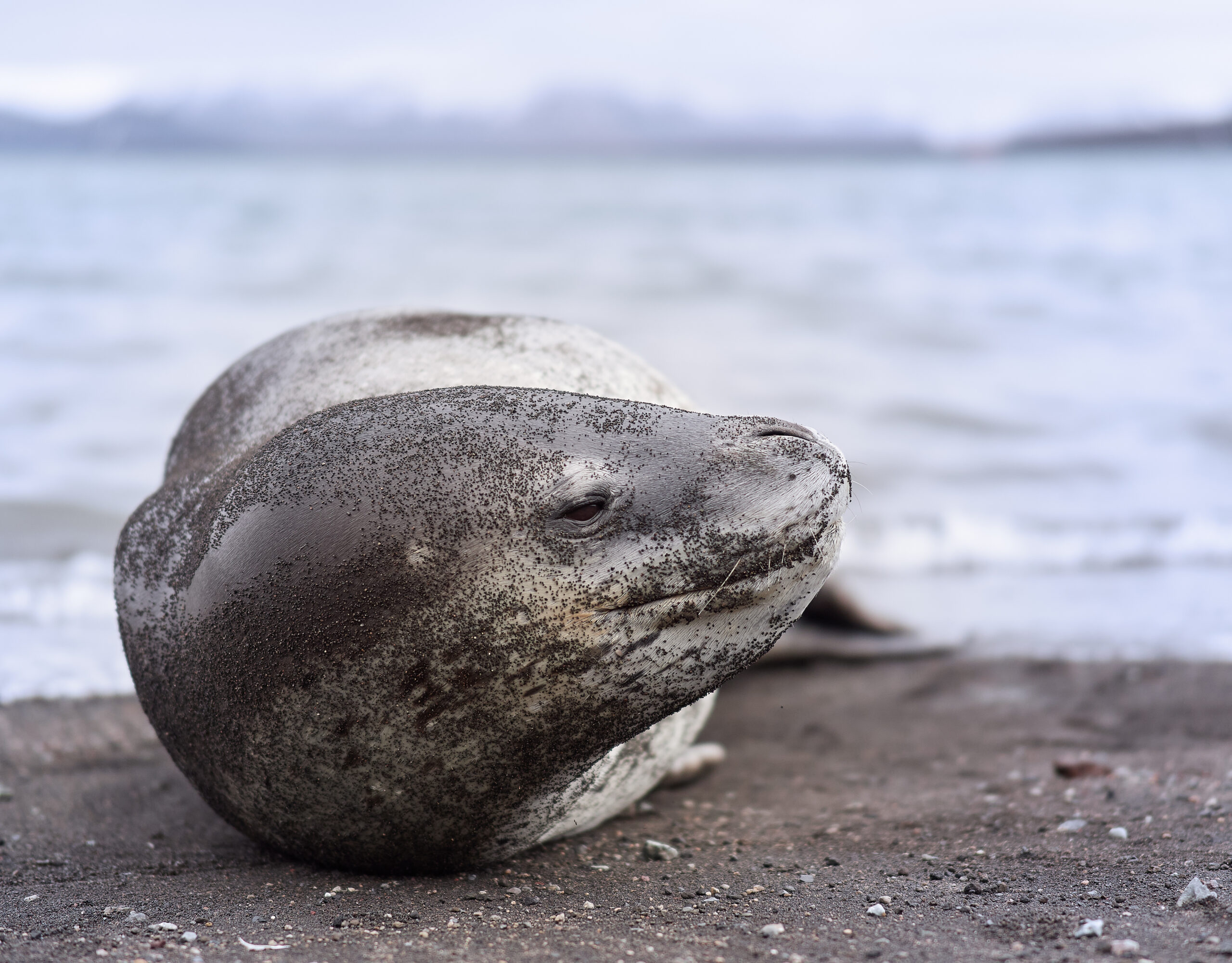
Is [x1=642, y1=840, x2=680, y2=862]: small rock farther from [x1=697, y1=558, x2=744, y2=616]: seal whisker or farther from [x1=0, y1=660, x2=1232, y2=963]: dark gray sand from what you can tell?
[x1=697, y1=558, x2=744, y2=616]: seal whisker

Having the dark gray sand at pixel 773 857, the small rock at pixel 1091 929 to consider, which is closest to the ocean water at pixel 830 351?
the dark gray sand at pixel 773 857

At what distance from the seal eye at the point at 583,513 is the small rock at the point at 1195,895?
1.59m

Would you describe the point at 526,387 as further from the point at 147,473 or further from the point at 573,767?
the point at 147,473

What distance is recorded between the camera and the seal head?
2471mm

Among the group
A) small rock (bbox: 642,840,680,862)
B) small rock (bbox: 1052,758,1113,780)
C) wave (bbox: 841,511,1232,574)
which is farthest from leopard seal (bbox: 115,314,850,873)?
wave (bbox: 841,511,1232,574)

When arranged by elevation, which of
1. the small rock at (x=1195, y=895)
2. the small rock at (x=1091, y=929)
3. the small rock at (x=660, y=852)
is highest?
the small rock at (x=1091, y=929)

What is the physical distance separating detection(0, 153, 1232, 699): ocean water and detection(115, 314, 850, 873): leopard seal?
2.67 metres

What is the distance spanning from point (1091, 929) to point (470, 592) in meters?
1.50

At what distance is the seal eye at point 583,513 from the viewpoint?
2520 millimetres

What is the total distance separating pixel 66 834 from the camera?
348 cm

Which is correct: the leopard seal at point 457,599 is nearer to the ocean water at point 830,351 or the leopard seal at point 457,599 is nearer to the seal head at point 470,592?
the seal head at point 470,592

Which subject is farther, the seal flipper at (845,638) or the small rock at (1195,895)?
the seal flipper at (845,638)

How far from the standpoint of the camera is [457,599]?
245 cm

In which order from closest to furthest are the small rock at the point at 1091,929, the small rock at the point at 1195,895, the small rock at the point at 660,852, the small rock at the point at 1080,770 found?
the small rock at the point at 1091,929 < the small rock at the point at 1195,895 < the small rock at the point at 660,852 < the small rock at the point at 1080,770
